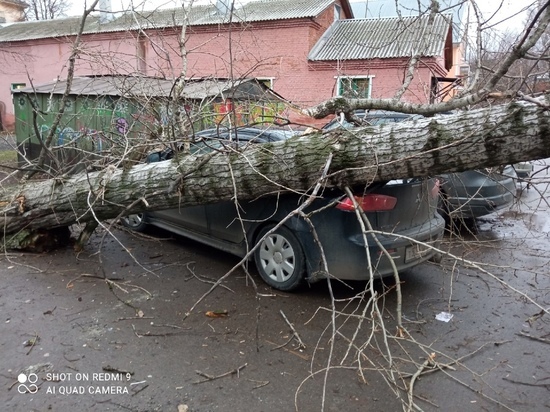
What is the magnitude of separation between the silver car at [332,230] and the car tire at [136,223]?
1370mm

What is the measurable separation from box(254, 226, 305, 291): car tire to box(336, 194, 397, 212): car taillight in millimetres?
615

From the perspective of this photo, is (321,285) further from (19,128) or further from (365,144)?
(19,128)

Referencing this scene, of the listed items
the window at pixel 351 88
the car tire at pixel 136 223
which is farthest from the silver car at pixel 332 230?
the window at pixel 351 88

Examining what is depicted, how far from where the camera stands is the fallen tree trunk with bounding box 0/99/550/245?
285 cm

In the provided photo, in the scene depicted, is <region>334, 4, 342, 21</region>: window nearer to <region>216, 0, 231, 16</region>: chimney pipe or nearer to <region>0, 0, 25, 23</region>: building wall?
<region>216, 0, 231, 16</region>: chimney pipe

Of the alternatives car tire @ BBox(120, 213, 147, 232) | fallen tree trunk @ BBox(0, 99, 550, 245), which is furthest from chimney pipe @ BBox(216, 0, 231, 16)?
car tire @ BBox(120, 213, 147, 232)

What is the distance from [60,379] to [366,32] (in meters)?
17.6

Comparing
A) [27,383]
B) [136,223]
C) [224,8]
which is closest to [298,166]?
[27,383]

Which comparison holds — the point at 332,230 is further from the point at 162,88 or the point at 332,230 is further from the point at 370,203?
the point at 162,88

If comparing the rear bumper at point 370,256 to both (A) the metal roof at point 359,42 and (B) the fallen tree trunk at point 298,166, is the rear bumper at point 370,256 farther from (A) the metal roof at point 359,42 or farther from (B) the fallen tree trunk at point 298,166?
(A) the metal roof at point 359,42

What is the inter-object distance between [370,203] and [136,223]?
343cm

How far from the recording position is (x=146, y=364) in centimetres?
297

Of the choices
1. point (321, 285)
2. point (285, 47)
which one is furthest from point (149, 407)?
point (285, 47)

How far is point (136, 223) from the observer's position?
589 centimetres
